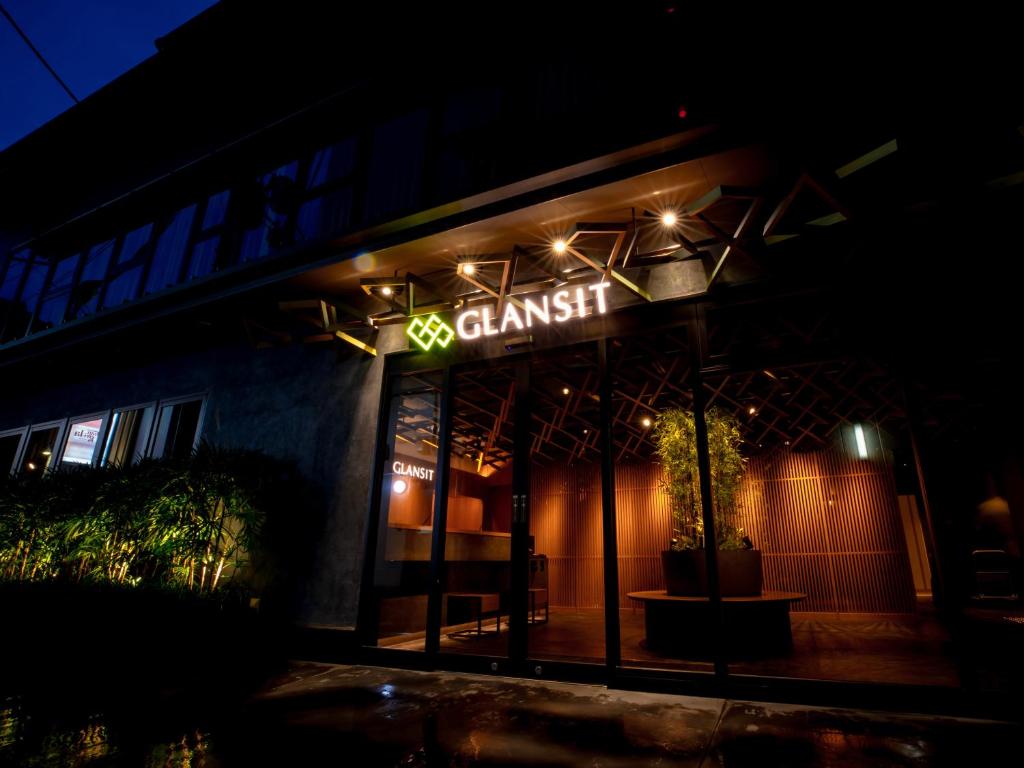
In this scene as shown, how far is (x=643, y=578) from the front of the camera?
9.45m

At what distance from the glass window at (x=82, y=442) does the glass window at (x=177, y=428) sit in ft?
5.07

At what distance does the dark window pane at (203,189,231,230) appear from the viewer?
Result: 739 centimetres

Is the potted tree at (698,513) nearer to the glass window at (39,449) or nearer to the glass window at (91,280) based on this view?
the glass window at (91,280)

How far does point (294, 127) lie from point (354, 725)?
290 inches

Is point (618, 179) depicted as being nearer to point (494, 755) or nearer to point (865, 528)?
point (494, 755)

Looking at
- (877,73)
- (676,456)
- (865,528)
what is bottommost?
(865,528)

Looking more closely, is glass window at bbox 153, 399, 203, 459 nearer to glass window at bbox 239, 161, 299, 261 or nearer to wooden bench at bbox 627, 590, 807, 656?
glass window at bbox 239, 161, 299, 261

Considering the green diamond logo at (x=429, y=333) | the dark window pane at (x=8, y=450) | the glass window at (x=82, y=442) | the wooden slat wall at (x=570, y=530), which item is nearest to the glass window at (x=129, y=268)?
the glass window at (x=82, y=442)

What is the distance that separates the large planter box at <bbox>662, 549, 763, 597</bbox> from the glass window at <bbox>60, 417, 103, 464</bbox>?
8.67 meters

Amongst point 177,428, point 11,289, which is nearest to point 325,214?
point 177,428

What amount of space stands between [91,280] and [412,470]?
22.4 feet

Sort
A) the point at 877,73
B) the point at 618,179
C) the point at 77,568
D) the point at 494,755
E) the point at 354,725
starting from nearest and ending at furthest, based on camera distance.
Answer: the point at 494,755 → the point at 354,725 → the point at 877,73 → the point at 618,179 → the point at 77,568

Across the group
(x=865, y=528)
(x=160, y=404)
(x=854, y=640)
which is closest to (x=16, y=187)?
(x=160, y=404)

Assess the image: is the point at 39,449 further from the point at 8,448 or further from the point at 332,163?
the point at 332,163
